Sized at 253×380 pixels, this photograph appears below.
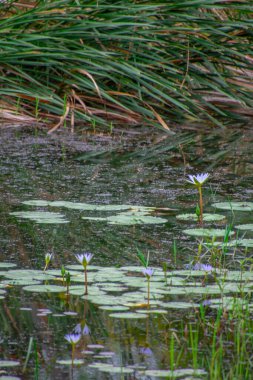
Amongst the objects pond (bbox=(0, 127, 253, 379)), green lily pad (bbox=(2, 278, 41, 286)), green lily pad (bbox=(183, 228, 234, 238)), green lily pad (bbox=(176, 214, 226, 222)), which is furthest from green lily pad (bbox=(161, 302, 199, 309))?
green lily pad (bbox=(176, 214, 226, 222))

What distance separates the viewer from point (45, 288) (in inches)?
112

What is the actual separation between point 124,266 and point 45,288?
1.37 ft

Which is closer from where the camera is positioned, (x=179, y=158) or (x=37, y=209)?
(x=37, y=209)

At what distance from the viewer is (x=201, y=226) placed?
12.7 ft

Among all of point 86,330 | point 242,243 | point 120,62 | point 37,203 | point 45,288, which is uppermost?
point 120,62

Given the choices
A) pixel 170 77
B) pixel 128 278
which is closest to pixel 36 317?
pixel 128 278

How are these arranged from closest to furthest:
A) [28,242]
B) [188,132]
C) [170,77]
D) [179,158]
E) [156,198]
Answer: [28,242]
[156,198]
[179,158]
[188,132]
[170,77]

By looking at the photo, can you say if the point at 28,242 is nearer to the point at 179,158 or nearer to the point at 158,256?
the point at 158,256

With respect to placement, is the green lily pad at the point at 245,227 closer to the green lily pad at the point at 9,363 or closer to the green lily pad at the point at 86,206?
the green lily pad at the point at 86,206

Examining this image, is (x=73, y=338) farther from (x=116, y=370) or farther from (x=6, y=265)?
(x=6, y=265)

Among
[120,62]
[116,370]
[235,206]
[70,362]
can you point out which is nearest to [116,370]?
[116,370]

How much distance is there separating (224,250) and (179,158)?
231 cm

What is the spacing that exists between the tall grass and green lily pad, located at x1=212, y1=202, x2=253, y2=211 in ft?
7.73

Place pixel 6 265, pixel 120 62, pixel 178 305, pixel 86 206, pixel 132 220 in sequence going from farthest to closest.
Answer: pixel 120 62, pixel 86 206, pixel 132 220, pixel 6 265, pixel 178 305
